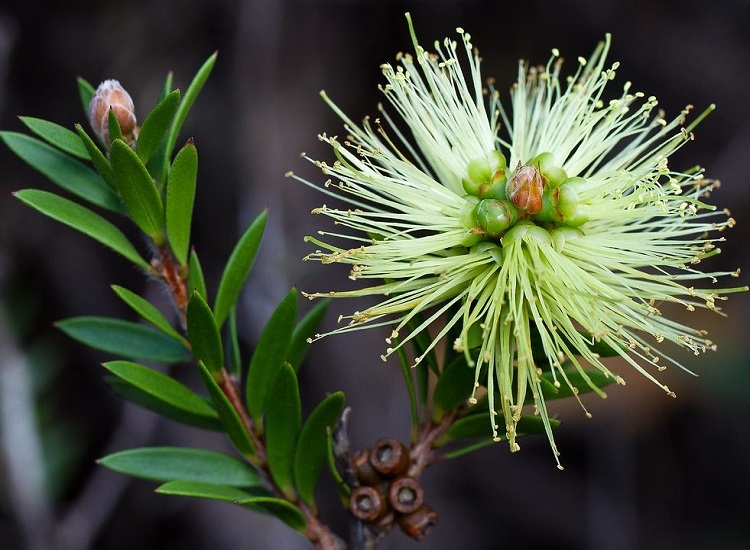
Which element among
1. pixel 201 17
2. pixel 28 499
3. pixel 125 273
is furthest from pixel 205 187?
pixel 28 499

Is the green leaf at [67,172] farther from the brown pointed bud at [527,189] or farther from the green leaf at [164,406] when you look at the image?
the brown pointed bud at [527,189]

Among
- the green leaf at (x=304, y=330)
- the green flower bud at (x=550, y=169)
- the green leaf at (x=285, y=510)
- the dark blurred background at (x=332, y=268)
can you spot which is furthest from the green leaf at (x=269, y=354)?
the dark blurred background at (x=332, y=268)

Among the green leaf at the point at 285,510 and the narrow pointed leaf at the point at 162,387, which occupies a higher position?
the narrow pointed leaf at the point at 162,387

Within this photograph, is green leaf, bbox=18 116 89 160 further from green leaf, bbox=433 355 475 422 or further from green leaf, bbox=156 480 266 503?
green leaf, bbox=433 355 475 422

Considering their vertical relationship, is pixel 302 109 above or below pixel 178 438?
above

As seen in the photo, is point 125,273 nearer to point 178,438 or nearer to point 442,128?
point 178,438

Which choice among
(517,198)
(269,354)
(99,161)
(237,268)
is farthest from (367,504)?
(99,161)

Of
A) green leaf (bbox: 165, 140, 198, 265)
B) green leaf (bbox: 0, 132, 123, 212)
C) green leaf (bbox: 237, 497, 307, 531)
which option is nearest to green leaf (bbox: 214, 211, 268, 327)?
green leaf (bbox: 165, 140, 198, 265)
